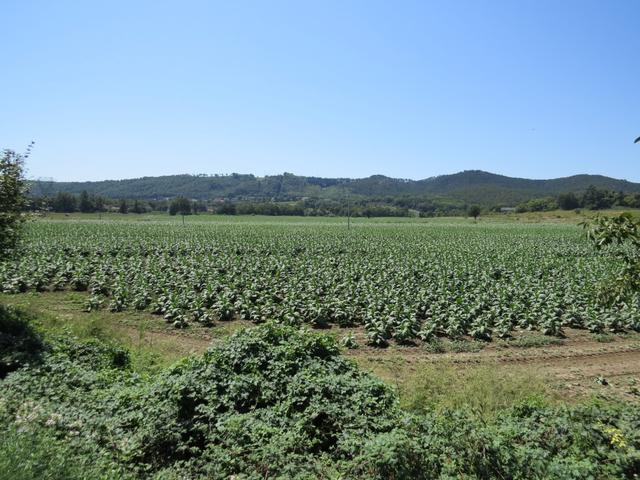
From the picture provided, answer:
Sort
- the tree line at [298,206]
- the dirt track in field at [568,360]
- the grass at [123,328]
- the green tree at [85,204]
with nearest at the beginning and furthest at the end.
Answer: the dirt track in field at [568,360] < the grass at [123,328] < the tree line at [298,206] < the green tree at [85,204]

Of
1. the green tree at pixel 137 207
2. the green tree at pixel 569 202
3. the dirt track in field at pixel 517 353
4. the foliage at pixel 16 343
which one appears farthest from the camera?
the green tree at pixel 137 207

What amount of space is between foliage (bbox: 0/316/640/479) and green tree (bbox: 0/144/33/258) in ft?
20.6

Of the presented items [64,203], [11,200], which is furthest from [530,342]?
[64,203]

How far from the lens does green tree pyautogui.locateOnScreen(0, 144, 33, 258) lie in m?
11.5

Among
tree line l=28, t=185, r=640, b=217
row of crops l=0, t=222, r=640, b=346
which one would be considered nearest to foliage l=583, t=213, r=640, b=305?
row of crops l=0, t=222, r=640, b=346

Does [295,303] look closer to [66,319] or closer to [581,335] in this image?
[66,319]

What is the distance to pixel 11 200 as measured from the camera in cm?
1168

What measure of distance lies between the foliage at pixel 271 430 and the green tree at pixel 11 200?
6.27 m

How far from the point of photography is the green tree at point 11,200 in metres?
11.5

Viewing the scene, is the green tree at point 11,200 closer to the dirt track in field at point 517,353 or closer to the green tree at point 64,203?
the dirt track in field at point 517,353

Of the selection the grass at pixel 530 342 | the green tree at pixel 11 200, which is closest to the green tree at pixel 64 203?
the green tree at pixel 11 200

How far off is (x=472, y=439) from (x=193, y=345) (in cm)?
934

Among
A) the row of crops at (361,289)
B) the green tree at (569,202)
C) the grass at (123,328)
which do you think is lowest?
the grass at (123,328)

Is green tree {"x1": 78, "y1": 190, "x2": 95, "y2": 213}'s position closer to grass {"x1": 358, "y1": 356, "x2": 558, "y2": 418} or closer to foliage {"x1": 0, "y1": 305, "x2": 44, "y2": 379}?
foliage {"x1": 0, "y1": 305, "x2": 44, "y2": 379}
